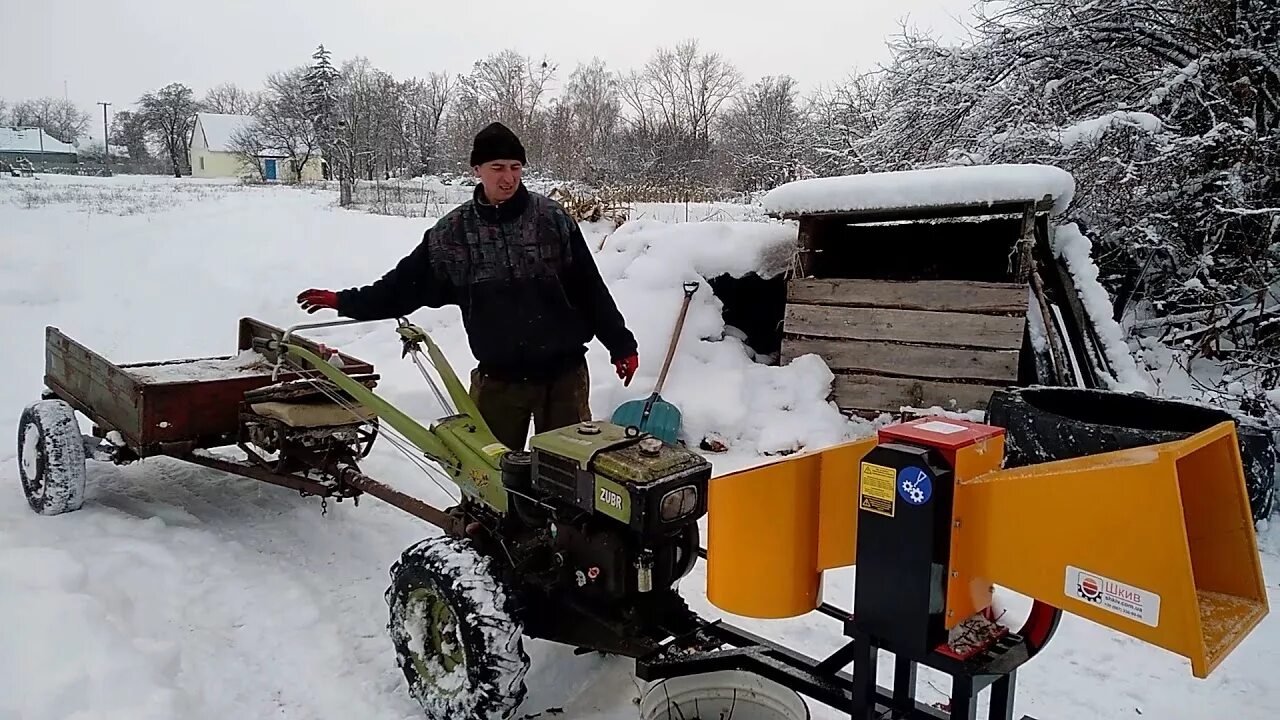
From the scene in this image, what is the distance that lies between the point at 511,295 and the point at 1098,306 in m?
4.61

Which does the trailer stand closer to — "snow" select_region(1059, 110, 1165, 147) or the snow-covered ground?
the snow-covered ground

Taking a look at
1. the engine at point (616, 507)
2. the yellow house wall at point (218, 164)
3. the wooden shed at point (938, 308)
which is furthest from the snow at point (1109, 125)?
the yellow house wall at point (218, 164)

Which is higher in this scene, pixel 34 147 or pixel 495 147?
pixel 34 147

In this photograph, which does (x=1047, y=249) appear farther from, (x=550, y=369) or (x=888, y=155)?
(x=550, y=369)

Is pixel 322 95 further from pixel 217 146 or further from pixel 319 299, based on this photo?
pixel 319 299

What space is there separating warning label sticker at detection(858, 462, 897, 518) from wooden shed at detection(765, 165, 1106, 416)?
420cm

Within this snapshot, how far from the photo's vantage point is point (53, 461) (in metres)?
4.30

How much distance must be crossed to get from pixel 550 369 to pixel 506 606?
1289 mm

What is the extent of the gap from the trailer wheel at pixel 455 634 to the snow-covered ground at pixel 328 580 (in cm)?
23

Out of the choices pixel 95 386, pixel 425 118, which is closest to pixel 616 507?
pixel 95 386

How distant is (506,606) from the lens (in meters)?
2.74

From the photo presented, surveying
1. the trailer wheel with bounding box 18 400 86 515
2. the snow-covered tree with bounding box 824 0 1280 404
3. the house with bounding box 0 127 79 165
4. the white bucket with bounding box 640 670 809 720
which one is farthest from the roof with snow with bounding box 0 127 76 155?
the white bucket with bounding box 640 670 809 720

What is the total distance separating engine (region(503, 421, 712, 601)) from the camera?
2.46 meters

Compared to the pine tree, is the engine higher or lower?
lower
